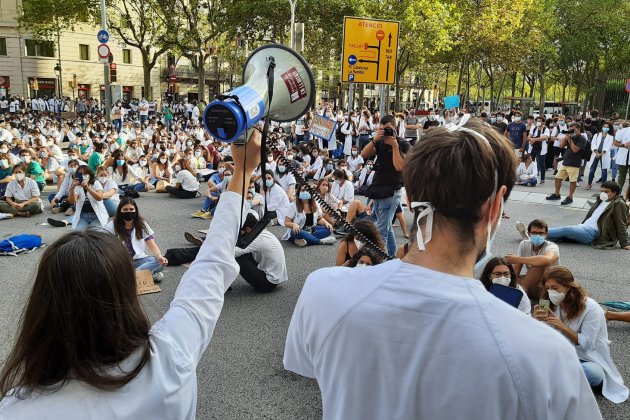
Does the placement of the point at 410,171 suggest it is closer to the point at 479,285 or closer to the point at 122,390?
the point at 479,285

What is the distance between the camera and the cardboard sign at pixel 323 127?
12.9 meters

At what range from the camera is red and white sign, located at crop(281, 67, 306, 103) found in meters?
2.42

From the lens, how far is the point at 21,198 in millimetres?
11219

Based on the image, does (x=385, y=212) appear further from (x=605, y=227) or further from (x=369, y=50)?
(x=369, y=50)

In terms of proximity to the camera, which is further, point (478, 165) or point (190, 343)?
point (190, 343)

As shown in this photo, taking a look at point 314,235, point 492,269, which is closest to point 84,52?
point 314,235

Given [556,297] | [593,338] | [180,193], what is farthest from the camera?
[180,193]

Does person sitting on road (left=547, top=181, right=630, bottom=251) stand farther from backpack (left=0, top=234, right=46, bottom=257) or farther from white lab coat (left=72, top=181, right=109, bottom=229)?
backpack (left=0, top=234, right=46, bottom=257)

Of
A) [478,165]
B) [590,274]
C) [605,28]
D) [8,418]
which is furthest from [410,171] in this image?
[605,28]

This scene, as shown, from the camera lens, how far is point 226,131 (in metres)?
1.84

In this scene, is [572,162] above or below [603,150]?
below

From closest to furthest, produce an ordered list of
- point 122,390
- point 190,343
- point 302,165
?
point 122,390
point 190,343
point 302,165

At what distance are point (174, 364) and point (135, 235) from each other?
5856 mm

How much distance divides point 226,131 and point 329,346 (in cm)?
89
